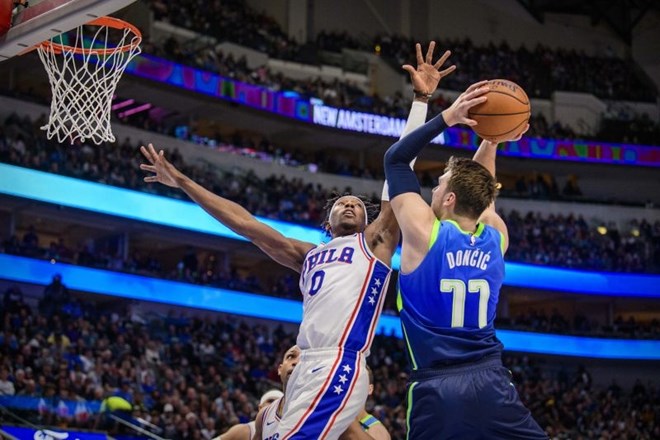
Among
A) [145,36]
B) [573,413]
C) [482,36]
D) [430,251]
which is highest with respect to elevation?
[482,36]

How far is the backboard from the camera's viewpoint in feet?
23.8

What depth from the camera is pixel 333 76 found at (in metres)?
33.9

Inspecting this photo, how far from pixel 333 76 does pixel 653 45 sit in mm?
14698

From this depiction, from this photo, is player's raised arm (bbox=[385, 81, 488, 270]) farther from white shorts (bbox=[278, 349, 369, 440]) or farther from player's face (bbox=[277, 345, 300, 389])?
player's face (bbox=[277, 345, 300, 389])

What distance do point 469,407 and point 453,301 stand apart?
0.48 meters

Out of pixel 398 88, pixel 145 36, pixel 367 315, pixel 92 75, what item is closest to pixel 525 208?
pixel 398 88

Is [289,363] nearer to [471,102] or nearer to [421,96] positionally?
[421,96]

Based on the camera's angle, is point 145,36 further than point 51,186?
Yes

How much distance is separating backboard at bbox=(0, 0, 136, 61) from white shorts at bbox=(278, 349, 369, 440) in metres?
3.38

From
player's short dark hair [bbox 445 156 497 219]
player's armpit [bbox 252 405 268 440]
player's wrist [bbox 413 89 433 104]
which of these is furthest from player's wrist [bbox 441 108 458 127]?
player's armpit [bbox 252 405 268 440]

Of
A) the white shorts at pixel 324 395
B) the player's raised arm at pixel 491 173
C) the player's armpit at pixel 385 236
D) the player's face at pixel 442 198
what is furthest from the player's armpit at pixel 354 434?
the player's face at pixel 442 198

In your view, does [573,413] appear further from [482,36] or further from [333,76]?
[482,36]

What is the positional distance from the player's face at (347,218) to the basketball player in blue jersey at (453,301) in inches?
39.2

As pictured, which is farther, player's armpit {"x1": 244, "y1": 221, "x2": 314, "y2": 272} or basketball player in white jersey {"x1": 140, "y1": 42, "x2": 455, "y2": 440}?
player's armpit {"x1": 244, "y1": 221, "x2": 314, "y2": 272}
